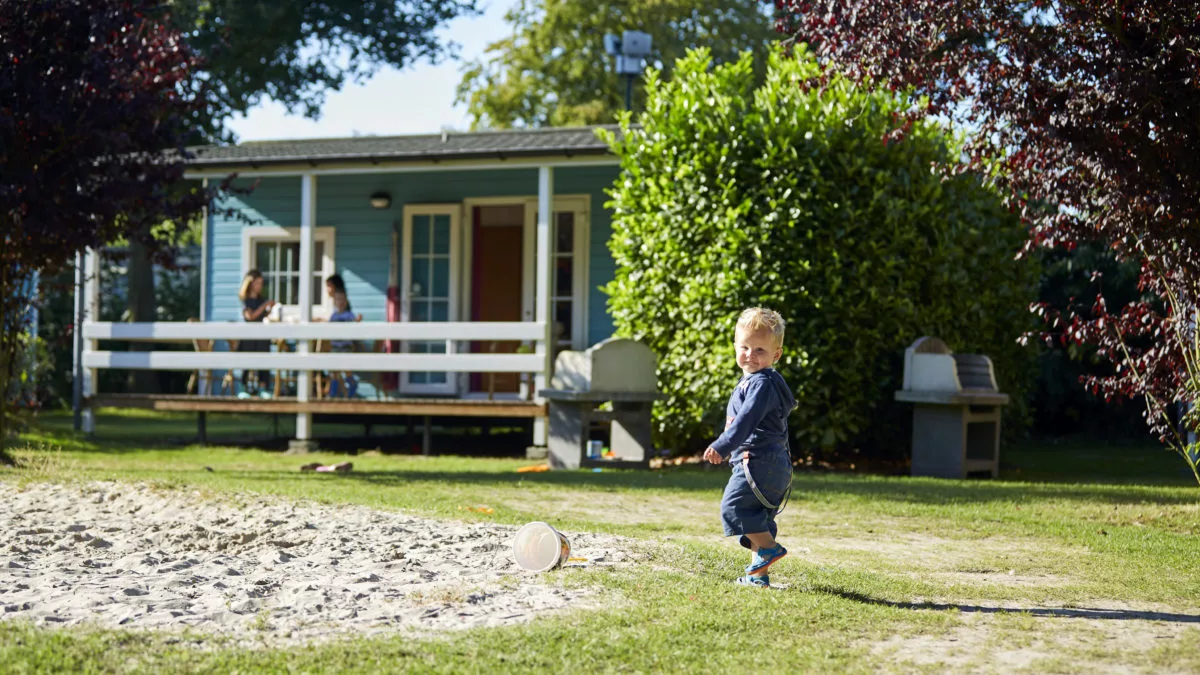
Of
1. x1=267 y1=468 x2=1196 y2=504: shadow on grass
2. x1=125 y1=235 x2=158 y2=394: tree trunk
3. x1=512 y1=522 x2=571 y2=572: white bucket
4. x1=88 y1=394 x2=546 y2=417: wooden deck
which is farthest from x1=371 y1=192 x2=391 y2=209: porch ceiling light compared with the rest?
x1=512 y1=522 x2=571 y2=572: white bucket

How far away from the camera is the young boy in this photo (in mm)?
5289

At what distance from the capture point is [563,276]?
15961mm

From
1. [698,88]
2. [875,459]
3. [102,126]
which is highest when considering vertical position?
[698,88]

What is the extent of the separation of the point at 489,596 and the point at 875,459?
859 centimetres

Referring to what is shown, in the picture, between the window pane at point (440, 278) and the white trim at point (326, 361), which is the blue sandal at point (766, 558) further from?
the window pane at point (440, 278)

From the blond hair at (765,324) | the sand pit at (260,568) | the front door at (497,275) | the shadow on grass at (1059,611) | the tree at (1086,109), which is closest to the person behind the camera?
the sand pit at (260,568)

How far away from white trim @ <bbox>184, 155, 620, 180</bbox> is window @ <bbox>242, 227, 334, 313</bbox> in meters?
1.55

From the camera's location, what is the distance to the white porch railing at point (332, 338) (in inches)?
542

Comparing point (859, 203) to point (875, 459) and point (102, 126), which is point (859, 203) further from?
point (102, 126)

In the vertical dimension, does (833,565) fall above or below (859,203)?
below

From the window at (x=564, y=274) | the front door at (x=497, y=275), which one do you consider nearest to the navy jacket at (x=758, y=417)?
the window at (x=564, y=274)

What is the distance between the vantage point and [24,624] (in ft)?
14.4

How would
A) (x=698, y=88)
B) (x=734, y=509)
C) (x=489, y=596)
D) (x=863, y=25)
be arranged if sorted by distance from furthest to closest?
(x=698, y=88), (x=863, y=25), (x=734, y=509), (x=489, y=596)

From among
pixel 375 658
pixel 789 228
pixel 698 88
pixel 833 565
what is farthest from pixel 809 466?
pixel 375 658
